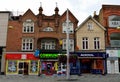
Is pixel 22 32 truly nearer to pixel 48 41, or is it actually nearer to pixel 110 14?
pixel 48 41

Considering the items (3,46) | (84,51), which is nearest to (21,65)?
(3,46)

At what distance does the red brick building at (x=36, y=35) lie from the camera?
132 ft

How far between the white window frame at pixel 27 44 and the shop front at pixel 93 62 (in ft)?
27.5

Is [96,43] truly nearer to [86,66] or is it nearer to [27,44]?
[86,66]

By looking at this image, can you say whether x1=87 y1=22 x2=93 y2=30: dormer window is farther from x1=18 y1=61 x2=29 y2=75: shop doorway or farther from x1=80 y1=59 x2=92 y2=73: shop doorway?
x1=18 y1=61 x2=29 y2=75: shop doorway

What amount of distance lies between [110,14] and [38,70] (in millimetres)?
16220

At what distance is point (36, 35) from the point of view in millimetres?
41344

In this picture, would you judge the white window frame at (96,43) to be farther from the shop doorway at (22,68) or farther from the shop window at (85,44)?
the shop doorway at (22,68)

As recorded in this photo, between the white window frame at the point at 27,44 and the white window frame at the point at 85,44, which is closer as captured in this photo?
the white window frame at the point at 27,44

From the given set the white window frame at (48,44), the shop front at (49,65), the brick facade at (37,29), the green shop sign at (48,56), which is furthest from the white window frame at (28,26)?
the shop front at (49,65)

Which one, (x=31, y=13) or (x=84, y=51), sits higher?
(x=31, y=13)

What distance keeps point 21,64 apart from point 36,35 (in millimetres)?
5673

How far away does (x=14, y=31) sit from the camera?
41469 mm

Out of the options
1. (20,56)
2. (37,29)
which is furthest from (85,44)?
(20,56)
